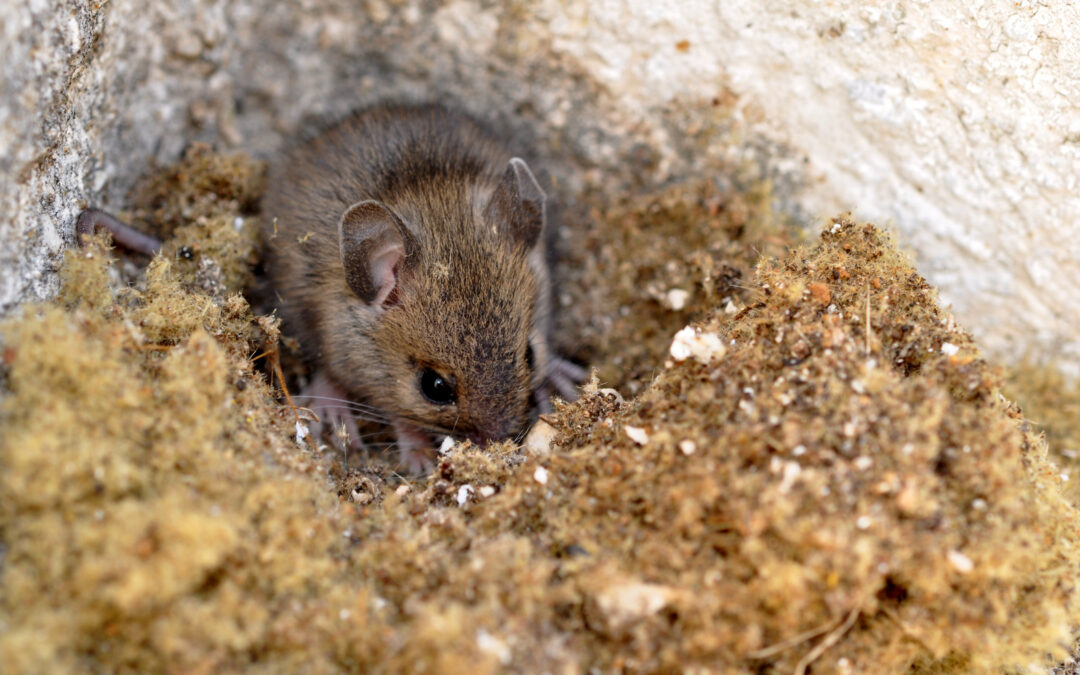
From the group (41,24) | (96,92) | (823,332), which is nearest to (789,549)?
(823,332)

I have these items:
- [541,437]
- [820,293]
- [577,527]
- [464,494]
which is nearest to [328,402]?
[541,437]

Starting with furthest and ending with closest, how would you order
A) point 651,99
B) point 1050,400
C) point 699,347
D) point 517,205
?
point 651,99 < point 1050,400 < point 517,205 < point 699,347

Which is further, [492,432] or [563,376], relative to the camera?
[563,376]

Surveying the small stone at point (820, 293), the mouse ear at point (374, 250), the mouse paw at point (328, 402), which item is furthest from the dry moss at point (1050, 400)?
the mouse paw at point (328, 402)

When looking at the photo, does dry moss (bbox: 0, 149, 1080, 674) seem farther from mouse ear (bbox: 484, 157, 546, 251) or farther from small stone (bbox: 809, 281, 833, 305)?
mouse ear (bbox: 484, 157, 546, 251)

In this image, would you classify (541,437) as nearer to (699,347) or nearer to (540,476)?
(540,476)

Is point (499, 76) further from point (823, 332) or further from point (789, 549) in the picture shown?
point (789, 549)

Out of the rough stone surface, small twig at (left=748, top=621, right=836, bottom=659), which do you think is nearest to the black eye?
the rough stone surface
